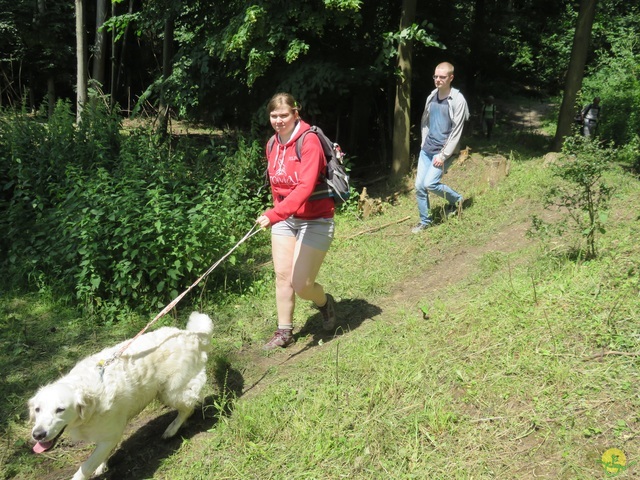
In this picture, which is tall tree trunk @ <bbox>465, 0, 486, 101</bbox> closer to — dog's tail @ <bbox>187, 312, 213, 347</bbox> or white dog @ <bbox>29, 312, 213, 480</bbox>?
dog's tail @ <bbox>187, 312, 213, 347</bbox>

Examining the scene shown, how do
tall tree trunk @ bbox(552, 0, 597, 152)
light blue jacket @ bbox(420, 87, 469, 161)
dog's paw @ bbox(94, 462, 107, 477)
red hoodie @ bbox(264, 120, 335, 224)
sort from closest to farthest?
dog's paw @ bbox(94, 462, 107, 477), red hoodie @ bbox(264, 120, 335, 224), light blue jacket @ bbox(420, 87, 469, 161), tall tree trunk @ bbox(552, 0, 597, 152)

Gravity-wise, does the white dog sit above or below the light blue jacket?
below

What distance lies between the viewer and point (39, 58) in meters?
18.0

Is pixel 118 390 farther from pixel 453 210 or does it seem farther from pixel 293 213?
pixel 453 210

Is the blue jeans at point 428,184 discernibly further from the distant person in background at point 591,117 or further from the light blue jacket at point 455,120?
the distant person in background at point 591,117

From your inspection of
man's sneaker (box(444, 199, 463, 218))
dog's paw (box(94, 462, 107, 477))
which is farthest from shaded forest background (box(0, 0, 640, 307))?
dog's paw (box(94, 462, 107, 477))

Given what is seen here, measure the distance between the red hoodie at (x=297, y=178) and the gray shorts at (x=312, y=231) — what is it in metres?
0.05

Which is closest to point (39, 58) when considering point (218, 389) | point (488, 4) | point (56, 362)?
point (488, 4)

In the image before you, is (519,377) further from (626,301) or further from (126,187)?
(126,187)

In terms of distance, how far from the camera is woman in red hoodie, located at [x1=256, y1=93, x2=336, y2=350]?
4227mm

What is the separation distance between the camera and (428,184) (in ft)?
23.5

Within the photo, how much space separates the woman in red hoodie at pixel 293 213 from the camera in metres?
4.23

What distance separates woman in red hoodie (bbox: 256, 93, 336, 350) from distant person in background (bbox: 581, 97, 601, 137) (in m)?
12.9

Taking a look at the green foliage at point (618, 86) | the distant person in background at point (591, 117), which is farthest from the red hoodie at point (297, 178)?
the distant person in background at point (591, 117)
